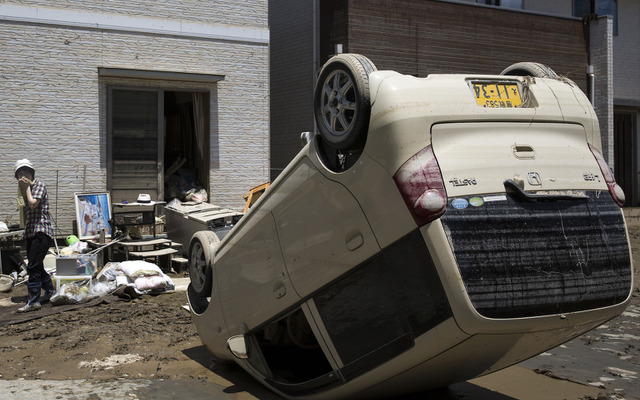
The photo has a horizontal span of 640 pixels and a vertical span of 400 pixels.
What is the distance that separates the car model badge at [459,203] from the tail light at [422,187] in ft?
0.19

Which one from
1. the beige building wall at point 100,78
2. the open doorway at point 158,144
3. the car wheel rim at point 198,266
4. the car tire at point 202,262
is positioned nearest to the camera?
the car tire at point 202,262

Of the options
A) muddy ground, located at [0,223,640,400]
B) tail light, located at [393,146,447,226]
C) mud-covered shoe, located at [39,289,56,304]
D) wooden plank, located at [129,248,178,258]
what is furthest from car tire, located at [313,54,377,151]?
wooden plank, located at [129,248,178,258]

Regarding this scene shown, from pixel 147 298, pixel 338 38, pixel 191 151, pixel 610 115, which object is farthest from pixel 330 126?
pixel 610 115

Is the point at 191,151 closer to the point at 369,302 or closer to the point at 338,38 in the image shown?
the point at 338,38

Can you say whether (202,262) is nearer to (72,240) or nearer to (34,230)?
(34,230)

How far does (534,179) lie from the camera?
394cm

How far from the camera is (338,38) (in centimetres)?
1602

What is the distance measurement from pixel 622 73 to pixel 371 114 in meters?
21.9

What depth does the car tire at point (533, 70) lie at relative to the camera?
184 inches

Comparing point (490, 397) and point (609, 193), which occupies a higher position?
point (609, 193)

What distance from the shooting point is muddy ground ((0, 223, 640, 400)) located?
18.4 feet

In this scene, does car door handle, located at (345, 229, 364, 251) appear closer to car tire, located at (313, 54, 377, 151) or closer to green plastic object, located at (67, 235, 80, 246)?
car tire, located at (313, 54, 377, 151)

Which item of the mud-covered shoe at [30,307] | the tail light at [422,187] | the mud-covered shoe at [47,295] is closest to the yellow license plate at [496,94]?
the tail light at [422,187]

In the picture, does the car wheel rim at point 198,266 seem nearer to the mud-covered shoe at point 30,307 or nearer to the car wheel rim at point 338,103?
the car wheel rim at point 338,103
